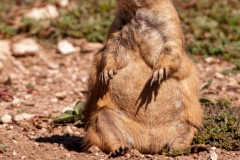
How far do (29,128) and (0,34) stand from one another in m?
4.21

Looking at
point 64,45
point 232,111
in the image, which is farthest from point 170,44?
point 64,45

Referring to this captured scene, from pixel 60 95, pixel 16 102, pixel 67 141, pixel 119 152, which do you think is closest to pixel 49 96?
pixel 60 95

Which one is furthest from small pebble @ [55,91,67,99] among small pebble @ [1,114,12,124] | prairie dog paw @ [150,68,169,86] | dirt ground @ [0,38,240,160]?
prairie dog paw @ [150,68,169,86]

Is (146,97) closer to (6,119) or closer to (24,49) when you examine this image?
(6,119)

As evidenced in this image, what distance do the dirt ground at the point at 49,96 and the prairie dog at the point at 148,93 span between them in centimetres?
27

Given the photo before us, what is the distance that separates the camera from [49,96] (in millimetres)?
8984

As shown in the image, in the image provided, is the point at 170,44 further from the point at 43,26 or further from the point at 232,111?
the point at 43,26

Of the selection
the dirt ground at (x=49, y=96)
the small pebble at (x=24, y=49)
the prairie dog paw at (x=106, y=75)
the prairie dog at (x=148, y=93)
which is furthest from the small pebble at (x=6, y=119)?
the small pebble at (x=24, y=49)

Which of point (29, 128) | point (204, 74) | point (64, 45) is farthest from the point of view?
point (64, 45)

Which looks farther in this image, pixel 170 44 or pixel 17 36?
pixel 17 36

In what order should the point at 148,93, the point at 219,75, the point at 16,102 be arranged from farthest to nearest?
the point at 219,75 < the point at 16,102 < the point at 148,93

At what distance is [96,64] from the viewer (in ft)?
Answer: 22.5

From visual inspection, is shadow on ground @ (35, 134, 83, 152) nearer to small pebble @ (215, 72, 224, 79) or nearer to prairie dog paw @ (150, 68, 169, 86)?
prairie dog paw @ (150, 68, 169, 86)

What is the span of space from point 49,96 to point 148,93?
9.83 ft
